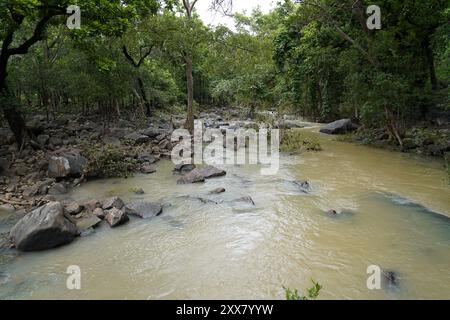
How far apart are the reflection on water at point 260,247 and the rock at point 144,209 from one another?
0.20 meters

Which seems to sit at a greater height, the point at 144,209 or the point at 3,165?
the point at 3,165

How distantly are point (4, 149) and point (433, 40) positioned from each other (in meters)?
17.3

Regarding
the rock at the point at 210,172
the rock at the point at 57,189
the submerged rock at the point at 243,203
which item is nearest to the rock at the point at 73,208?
Answer: the rock at the point at 57,189

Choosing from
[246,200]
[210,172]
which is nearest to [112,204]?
[246,200]

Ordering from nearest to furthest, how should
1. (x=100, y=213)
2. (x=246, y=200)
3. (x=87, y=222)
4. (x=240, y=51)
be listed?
(x=87, y=222) → (x=100, y=213) → (x=246, y=200) → (x=240, y=51)

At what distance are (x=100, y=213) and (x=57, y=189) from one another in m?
2.68

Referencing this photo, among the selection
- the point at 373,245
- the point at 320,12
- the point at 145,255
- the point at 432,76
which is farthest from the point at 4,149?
the point at 432,76

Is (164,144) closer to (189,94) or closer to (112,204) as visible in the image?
(189,94)

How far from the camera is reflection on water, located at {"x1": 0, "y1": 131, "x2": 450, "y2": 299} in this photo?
14.2ft

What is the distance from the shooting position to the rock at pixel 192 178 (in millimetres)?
9578

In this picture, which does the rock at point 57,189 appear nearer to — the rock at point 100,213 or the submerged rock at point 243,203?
the rock at point 100,213

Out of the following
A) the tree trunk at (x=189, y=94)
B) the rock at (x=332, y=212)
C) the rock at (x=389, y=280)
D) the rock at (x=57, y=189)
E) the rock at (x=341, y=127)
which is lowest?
the rock at (x=389, y=280)

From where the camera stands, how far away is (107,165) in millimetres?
10109

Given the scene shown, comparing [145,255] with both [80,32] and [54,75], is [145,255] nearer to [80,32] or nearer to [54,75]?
[80,32]
